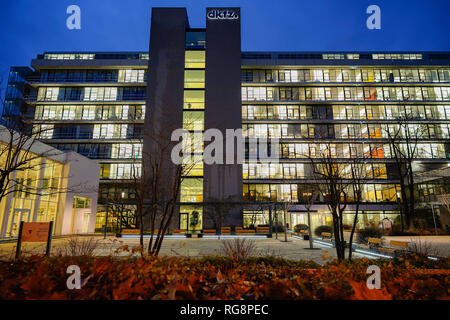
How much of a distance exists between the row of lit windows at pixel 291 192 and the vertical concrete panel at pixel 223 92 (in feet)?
10.3

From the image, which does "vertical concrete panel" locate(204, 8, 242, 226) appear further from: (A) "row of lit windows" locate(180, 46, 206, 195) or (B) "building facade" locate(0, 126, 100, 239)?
(B) "building facade" locate(0, 126, 100, 239)

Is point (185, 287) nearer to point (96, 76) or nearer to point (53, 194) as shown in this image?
point (53, 194)

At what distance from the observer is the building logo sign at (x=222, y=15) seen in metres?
43.6

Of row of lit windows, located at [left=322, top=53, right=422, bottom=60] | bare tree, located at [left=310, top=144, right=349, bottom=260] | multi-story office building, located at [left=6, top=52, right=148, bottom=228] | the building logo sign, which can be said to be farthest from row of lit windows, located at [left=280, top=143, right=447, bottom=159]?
bare tree, located at [left=310, top=144, right=349, bottom=260]

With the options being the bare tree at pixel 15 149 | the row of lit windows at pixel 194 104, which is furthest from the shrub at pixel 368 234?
the row of lit windows at pixel 194 104

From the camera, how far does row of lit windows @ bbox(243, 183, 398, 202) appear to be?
39781mm

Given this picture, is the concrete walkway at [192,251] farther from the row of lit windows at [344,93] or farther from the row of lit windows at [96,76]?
the row of lit windows at [96,76]

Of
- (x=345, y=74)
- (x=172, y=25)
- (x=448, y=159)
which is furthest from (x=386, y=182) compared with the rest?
(x=172, y=25)

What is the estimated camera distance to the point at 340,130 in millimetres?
43156

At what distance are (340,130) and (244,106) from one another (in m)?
17.1

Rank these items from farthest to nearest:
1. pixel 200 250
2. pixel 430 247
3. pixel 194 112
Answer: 1. pixel 194 112
2. pixel 200 250
3. pixel 430 247

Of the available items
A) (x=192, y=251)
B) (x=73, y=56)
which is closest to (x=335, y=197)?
(x=192, y=251)
